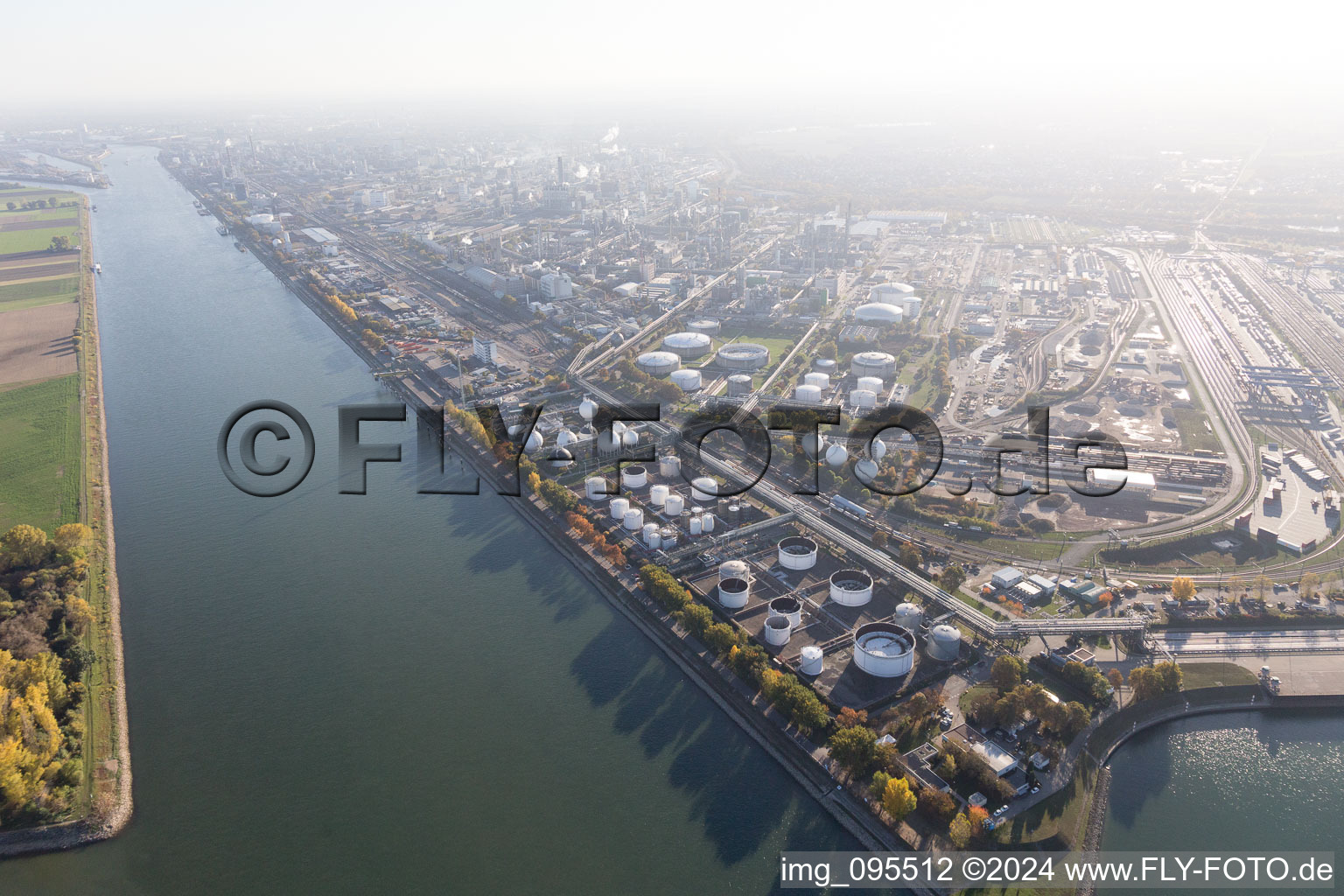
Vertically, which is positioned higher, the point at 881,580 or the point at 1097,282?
the point at 1097,282

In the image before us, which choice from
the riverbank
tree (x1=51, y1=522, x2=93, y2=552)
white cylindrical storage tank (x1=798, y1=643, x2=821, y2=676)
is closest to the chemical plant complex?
white cylindrical storage tank (x1=798, y1=643, x2=821, y2=676)

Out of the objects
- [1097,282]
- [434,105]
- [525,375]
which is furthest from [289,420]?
[434,105]

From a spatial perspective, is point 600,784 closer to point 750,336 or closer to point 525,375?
point 525,375

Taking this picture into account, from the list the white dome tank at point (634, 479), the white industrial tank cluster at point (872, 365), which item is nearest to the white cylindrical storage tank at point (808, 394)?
the white industrial tank cluster at point (872, 365)

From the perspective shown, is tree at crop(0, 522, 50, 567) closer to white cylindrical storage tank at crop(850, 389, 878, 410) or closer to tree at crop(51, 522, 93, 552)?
tree at crop(51, 522, 93, 552)

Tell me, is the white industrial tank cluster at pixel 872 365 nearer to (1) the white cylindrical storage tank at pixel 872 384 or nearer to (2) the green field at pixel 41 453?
(1) the white cylindrical storage tank at pixel 872 384

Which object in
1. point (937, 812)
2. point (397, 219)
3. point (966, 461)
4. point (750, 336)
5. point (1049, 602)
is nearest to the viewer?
point (937, 812)
